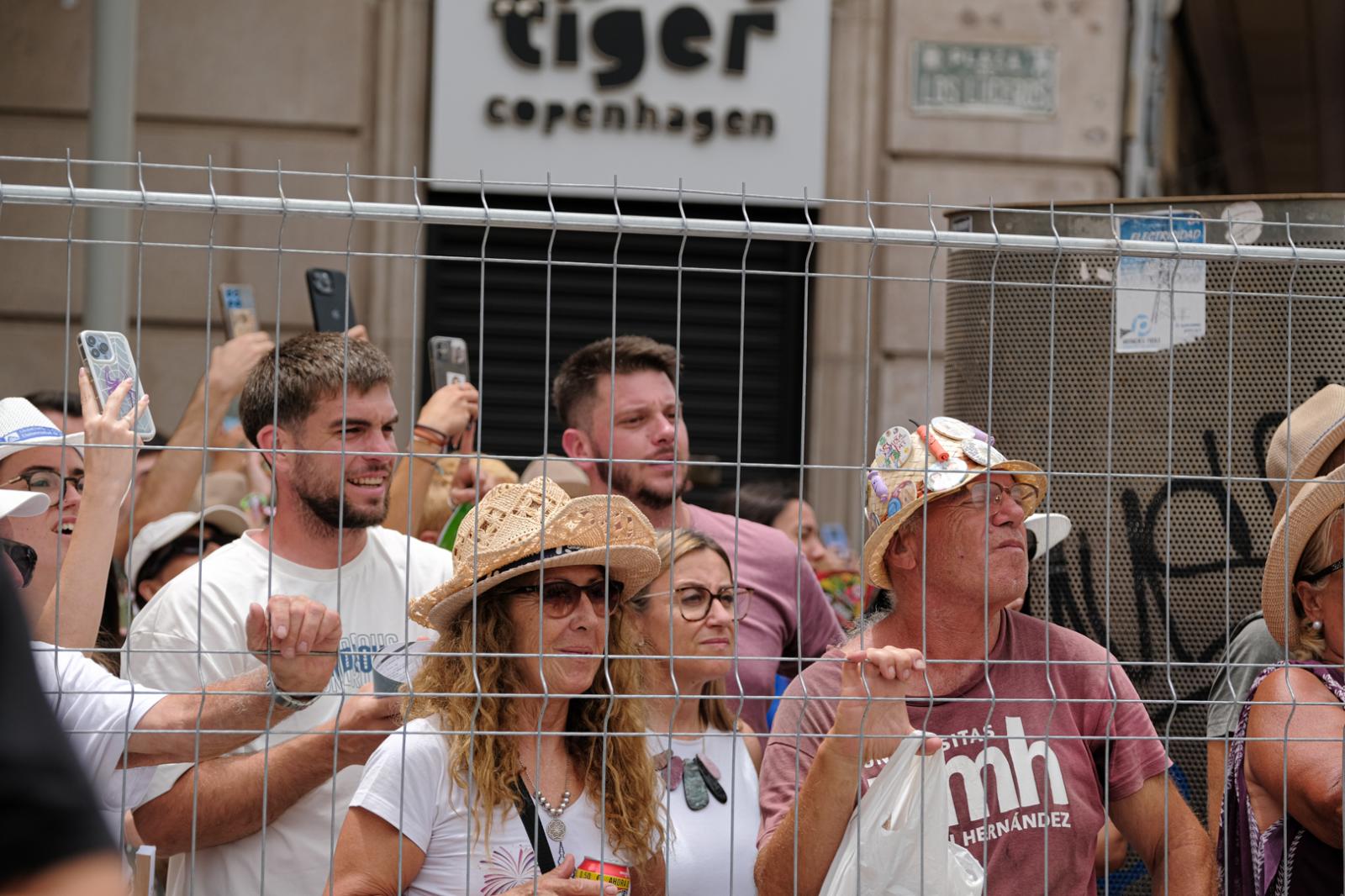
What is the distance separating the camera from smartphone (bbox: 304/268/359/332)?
431 cm

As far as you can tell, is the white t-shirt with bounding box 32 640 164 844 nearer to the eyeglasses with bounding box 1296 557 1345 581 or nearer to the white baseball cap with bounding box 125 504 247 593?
the white baseball cap with bounding box 125 504 247 593

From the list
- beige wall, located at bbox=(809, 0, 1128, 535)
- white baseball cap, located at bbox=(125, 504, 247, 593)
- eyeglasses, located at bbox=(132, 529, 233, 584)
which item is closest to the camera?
white baseball cap, located at bbox=(125, 504, 247, 593)

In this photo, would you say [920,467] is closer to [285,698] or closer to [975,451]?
[975,451]

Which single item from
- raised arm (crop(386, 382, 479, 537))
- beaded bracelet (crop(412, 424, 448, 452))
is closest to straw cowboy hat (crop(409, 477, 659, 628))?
raised arm (crop(386, 382, 479, 537))

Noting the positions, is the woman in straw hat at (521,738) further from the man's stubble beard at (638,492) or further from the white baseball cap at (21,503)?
the man's stubble beard at (638,492)

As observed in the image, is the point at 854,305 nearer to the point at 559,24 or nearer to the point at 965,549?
the point at 559,24

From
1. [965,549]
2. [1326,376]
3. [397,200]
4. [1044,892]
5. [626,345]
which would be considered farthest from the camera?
[397,200]

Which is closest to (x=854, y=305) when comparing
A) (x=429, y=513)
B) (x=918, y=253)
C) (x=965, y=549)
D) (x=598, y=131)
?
(x=918, y=253)

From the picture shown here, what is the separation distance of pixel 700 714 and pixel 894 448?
2.79 ft

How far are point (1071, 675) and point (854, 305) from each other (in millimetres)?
4964

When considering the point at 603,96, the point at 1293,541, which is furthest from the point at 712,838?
the point at 603,96

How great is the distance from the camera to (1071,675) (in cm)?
316

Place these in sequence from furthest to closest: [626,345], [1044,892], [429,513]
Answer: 1. [429,513]
2. [626,345]
3. [1044,892]

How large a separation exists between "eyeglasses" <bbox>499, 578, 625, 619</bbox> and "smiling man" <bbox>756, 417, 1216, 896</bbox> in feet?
1.27
